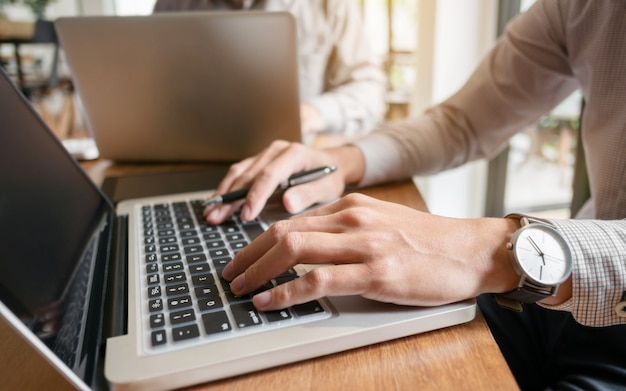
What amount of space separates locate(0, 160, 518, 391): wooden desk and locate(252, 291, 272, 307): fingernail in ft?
0.16

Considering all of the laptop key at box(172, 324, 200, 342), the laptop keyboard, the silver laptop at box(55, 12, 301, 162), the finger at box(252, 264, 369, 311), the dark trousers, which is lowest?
the dark trousers

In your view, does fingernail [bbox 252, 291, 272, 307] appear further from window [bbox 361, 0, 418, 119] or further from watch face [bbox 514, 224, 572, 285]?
window [bbox 361, 0, 418, 119]

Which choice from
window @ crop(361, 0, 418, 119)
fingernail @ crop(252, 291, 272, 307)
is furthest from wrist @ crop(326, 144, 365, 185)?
window @ crop(361, 0, 418, 119)

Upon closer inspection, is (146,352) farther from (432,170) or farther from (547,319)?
(432,170)

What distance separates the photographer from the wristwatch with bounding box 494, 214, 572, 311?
387 mm

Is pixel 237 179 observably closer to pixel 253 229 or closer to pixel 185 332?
pixel 253 229

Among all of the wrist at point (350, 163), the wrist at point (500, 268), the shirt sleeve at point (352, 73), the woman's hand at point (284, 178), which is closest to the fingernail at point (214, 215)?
the woman's hand at point (284, 178)

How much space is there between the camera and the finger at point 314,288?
35 cm

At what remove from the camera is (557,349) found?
0.52 metres

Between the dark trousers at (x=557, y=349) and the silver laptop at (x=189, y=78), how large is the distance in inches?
17.9

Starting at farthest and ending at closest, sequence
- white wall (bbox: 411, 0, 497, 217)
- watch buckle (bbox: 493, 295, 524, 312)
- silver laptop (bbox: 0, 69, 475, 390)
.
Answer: white wall (bbox: 411, 0, 497, 217) → watch buckle (bbox: 493, 295, 524, 312) → silver laptop (bbox: 0, 69, 475, 390)

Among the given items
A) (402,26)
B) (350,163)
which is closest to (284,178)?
(350,163)

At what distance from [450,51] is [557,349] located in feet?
5.53

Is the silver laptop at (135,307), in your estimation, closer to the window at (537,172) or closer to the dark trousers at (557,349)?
the dark trousers at (557,349)
